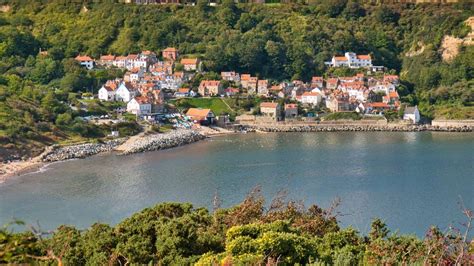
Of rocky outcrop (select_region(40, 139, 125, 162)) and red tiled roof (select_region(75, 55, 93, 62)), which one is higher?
→ red tiled roof (select_region(75, 55, 93, 62))

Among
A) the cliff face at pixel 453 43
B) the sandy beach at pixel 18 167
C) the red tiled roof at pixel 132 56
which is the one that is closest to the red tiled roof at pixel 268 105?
the red tiled roof at pixel 132 56

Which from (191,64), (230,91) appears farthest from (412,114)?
(191,64)

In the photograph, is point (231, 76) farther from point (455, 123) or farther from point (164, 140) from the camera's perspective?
point (455, 123)

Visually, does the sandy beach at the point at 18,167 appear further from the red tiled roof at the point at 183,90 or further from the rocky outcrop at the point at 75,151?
the red tiled roof at the point at 183,90

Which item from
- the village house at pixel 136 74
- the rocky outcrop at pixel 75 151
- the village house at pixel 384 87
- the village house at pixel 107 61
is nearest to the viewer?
the rocky outcrop at pixel 75 151

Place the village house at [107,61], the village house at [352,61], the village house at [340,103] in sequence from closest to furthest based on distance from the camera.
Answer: the village house at [340,103], the village house at [107,61], the village house at [352,61]

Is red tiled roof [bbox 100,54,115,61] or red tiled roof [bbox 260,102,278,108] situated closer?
red tiled roof [bbox 260,102,278,108]

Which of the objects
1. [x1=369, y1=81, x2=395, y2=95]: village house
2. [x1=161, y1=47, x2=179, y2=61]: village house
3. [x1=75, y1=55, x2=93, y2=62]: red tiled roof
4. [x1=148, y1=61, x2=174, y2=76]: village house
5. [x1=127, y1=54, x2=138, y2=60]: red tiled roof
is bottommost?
[x1=369, y1=81, x2=395, y2=95]: village house

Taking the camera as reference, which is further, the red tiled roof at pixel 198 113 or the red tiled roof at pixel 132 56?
the red tiled roof at pixel 132 56

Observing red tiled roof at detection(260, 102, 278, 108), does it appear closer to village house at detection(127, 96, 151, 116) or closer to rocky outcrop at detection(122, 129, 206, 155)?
rocky outcrop at detection(122, 129, 206, 155)

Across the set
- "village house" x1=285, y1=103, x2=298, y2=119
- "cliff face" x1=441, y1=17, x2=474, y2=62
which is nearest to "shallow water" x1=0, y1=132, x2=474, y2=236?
"village house" x1=285, y1=103, x2=298, y2=119
